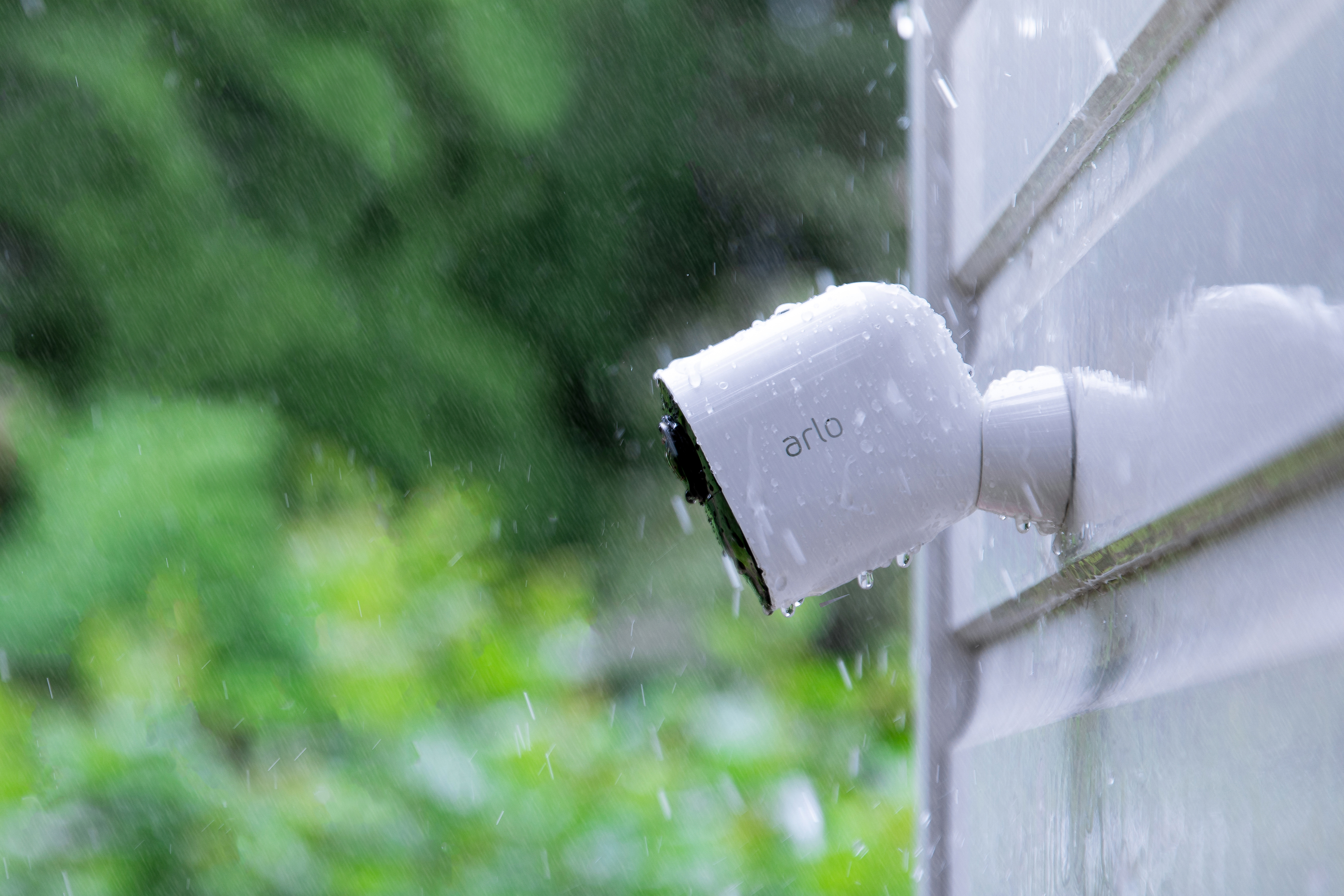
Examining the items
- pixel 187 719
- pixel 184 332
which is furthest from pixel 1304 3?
pixel 184 332

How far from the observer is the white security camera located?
438 mm

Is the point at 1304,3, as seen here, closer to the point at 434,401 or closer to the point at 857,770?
the point at 857,770

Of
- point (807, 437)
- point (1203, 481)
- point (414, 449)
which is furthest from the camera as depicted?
point (414, 449)

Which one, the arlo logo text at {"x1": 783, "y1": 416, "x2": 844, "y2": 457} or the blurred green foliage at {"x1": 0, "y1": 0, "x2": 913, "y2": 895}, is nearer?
the arlo logo text at {"x1": 783, "y1": 416, "x2": 844, "y2": 457}

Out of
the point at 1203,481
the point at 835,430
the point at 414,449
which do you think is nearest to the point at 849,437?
the point at 835,430

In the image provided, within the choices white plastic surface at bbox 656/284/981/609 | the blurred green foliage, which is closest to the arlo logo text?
white plastic surface at bbox 656/284/981/609

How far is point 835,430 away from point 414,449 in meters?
2.67

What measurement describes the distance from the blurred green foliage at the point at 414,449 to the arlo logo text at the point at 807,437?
1.49 meters

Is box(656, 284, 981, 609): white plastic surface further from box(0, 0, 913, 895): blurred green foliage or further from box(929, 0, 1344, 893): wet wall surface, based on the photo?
box(0, 0, 913, 895): blurred green foliage

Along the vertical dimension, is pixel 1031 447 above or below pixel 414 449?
above

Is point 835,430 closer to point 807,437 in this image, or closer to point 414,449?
point 807,437

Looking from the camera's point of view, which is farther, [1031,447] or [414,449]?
[414,449]

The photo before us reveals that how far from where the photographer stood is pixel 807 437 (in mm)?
438

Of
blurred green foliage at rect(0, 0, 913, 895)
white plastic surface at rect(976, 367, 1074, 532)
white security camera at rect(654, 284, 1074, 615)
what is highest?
white security camera at rect(654, 284, 1074, 615)
